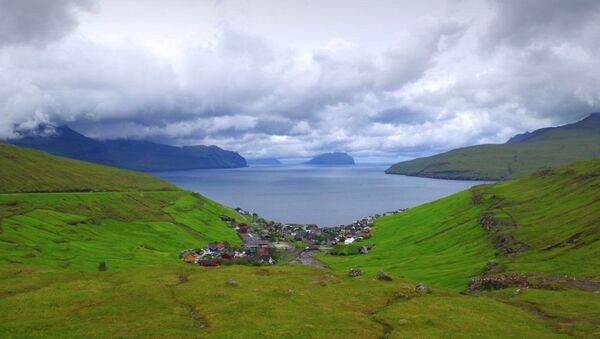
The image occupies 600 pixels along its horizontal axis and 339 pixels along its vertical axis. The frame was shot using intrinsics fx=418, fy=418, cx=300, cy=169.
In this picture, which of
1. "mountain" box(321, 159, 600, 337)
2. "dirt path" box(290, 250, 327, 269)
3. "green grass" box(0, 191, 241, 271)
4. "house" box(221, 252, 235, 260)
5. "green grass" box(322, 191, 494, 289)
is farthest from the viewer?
"dirt path" box(290, 250, 327, 269)

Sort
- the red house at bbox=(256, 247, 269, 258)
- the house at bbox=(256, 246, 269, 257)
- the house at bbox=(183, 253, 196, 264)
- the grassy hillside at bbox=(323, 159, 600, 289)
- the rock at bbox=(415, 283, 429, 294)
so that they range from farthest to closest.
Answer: the house at bbox=(256, 246, 269, 257), the red house at bbox=(256, 247, 269, 258), the house at bbox=(183, 253, 196, 264), the grassy hillside at bbox=(323, 159, 600, 289), the rock at bbox=(415, 283, 429, 294)

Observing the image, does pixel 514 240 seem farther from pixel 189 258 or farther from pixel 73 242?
pixel 73 242

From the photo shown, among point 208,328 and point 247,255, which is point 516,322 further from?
point 247,255

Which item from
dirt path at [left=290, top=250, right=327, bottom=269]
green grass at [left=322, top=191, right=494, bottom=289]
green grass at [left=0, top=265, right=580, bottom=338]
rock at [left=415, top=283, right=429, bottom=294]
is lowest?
dirt path at [left=290, top=250, right=327, bottom=269]

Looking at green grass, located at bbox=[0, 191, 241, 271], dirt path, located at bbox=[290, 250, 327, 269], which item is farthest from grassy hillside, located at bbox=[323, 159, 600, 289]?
green grass, located at bbox=[0, 191, 241, 271]

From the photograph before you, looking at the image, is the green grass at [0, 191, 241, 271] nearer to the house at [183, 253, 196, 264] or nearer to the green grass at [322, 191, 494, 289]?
the house at [183, 253, 196, 264]

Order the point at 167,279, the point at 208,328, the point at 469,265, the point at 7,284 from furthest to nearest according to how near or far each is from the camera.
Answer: the point at 469,265, the point at 167,279, the point at 7,284, the point at 208,328

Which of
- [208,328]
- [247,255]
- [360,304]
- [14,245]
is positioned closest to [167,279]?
[208,328]

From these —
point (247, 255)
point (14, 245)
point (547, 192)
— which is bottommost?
point (247, 255)

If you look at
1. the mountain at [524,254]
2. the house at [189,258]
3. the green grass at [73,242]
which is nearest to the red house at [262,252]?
the mountain at [524,254]
